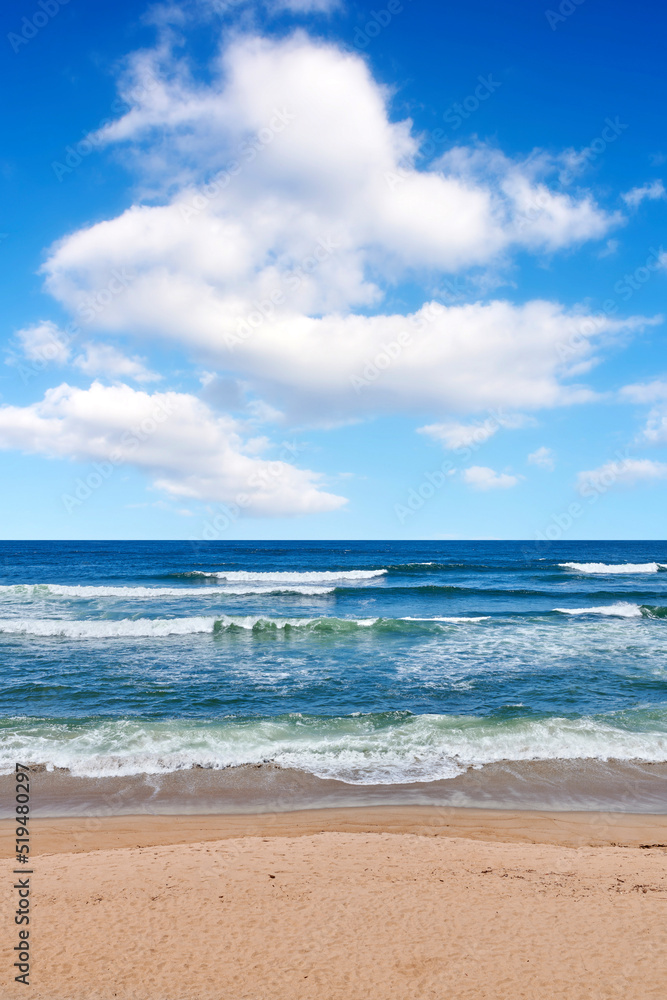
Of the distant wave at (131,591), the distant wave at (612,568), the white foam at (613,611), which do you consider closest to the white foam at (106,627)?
the distant wave at (131,591)

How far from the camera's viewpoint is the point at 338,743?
32.2ft

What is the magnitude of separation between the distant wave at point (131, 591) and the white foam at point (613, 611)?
1384 cm

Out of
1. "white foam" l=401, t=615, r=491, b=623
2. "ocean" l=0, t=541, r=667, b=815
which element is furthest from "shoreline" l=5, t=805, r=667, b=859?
"white foam" l=401, t=615, r=491, b=623

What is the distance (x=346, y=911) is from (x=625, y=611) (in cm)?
2481

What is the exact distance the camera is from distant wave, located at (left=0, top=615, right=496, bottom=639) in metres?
20.0

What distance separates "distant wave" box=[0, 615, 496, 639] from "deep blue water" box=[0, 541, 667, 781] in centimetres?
10

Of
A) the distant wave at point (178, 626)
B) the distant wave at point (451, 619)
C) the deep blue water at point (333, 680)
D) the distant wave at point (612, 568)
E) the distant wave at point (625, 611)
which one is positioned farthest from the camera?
the distant wave at point (612, 568)

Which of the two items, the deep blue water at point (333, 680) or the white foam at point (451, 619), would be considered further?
the white foam at point (451, 619)

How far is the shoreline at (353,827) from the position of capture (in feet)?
23.0

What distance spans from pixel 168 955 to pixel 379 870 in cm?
241

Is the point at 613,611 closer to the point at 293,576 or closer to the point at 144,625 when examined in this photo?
the point at 144,625

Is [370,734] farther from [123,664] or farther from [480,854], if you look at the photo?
[123,664]

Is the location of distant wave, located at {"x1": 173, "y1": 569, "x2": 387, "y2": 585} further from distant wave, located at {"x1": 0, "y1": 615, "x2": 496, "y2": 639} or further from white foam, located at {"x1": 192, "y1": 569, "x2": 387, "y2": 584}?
distant wave, located at {"x1": 0, "y1": 615, "x2": 496, "y2": 639}

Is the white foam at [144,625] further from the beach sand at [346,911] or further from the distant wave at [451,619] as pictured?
the beach sand at [346,911]
